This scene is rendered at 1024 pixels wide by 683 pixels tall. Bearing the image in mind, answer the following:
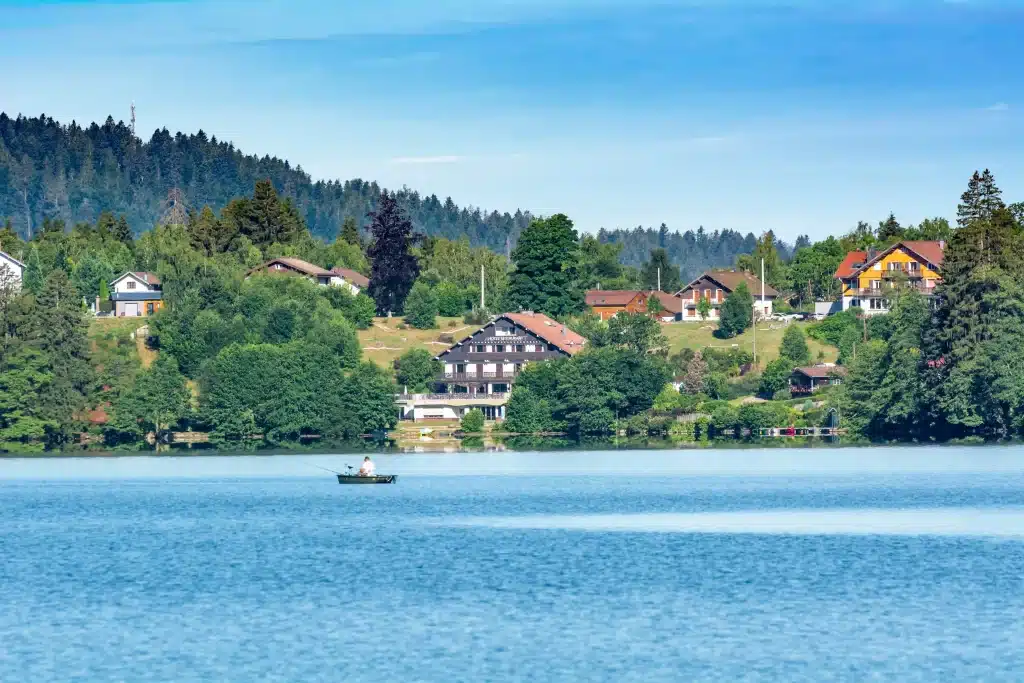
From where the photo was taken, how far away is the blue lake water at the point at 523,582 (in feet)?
113

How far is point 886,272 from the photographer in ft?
566

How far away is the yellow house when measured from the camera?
171m

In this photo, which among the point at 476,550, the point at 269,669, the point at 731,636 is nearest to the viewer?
the point at 269,669

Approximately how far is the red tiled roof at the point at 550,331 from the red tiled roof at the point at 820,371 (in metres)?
18.3

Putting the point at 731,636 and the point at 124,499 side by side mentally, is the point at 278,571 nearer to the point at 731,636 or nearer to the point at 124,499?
the point at 731,636

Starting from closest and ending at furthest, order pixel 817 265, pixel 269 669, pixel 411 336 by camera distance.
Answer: pixel 269 669
pixel 411 336
pixel 817 265

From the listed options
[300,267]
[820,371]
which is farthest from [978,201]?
[300,267]

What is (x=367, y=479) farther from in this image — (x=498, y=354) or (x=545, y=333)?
(x=545, y=333)

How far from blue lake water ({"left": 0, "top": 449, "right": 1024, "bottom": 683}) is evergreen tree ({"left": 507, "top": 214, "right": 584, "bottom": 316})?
3255 inches

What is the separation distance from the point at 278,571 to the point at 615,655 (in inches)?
703

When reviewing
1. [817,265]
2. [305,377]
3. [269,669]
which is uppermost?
[817,265]

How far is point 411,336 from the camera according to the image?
167 m

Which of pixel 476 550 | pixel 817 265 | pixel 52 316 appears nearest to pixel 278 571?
pixel 476 550

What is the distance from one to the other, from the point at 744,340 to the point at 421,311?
31172 millimetres
